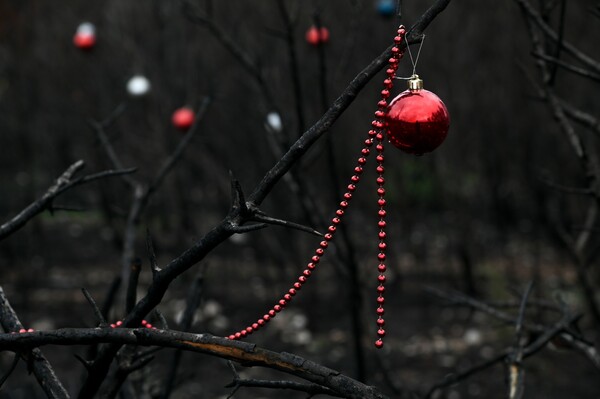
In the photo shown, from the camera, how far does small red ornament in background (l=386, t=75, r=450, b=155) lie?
1.65m

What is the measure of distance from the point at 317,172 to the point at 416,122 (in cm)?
811

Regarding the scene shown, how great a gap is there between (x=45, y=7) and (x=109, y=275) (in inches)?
178

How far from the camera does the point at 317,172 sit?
32.0ft

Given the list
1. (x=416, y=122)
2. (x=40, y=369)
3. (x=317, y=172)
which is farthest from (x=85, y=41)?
(x=416, y=122)

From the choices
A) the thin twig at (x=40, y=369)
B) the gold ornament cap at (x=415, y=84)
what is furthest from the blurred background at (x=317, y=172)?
the thin twig at (x=40, y=369)

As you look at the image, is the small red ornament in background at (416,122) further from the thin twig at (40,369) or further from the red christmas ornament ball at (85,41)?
the red christmas ornament ball at (85,41)

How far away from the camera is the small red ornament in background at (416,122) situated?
165cm

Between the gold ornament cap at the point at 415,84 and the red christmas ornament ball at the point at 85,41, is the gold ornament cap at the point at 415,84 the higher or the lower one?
the lower one

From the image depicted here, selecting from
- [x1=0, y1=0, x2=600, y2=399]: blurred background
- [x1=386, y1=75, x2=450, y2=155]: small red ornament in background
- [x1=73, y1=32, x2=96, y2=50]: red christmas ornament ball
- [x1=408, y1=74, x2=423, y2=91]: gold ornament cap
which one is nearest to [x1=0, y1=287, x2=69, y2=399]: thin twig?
[x1=386, y1=75, x2=450, y2=155]: small red ornament in background

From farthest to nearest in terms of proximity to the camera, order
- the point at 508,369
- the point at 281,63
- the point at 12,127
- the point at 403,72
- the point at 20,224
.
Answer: the point at 12,127, the point at 281,63, the point at 403,72, the point at 508,369, the point at 20,224

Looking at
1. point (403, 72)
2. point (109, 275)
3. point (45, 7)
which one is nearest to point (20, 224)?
point (403, 72)

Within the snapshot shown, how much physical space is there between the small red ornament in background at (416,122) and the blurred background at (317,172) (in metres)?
4.75

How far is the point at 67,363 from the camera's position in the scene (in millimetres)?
Answer: 7719

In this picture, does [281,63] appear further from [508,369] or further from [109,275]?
[508,369]
